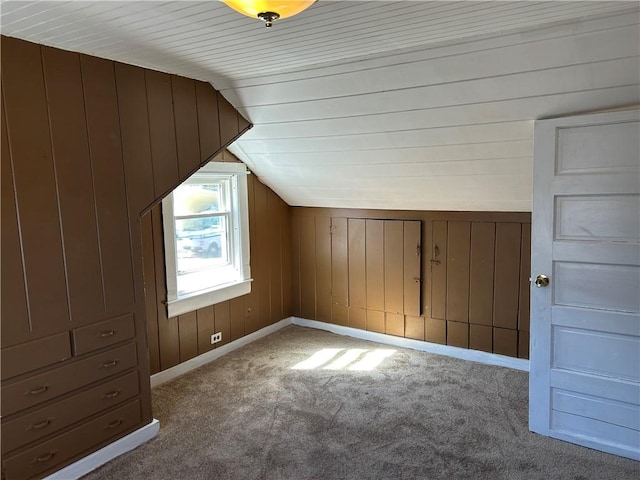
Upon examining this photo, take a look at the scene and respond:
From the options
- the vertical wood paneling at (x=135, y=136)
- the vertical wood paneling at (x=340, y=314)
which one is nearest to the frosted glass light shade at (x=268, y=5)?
the vertical wood paneling at (x=135, y=136)

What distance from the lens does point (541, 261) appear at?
2.61 meters

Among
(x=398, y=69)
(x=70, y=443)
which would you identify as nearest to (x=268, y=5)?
(x=398, y=69)

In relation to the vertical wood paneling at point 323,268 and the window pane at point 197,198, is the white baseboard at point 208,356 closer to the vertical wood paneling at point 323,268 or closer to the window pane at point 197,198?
the vertical wood paneling at point 323,268

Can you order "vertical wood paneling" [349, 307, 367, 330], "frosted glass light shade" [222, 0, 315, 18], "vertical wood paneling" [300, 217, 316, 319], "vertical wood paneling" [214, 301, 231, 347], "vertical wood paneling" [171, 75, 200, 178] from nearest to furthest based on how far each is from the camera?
1. "frosted glass light shade" [222, 0, 315, 18]
2. "vertical wood paneling" [171, 75, 200, 178]
3. "vertical wood paneling" [214, 301, 231, 347]
4. "vertical wood paneling" [349, 307, 367, 330]
5. "vertical wood paneling" [300, 217, 316, 319]

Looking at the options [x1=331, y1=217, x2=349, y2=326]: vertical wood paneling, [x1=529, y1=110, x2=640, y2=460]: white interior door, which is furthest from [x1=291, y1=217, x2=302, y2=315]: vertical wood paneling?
[x1=529, y1=110, x2=640, y2=460]: white interior door

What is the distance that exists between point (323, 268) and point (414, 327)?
1.02m

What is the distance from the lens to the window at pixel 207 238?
359cm

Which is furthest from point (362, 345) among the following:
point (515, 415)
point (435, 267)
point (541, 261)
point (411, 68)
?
point (411, 68)

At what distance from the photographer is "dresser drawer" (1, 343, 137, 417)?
218cm

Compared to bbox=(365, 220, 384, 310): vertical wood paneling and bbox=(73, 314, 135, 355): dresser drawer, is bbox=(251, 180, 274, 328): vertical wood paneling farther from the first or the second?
bbox=(73, 314, 135, 355): dresser drawer

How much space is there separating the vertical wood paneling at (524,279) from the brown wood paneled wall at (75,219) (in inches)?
96.1

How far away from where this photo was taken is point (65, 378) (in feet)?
7.82

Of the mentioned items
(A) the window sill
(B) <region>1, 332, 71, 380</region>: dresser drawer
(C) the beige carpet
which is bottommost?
(C) the beige carpet

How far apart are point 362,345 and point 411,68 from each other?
254 centimetres
